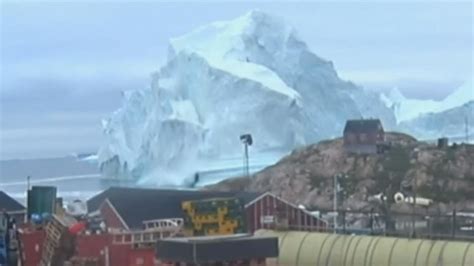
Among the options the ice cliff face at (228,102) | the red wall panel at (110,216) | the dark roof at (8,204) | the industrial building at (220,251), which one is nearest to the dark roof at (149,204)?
the red wall panel at (110,216)

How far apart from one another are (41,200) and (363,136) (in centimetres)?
2689

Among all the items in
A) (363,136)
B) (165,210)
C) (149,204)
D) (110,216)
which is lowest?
(110,216)

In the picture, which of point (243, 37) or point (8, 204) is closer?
point (8, 204)

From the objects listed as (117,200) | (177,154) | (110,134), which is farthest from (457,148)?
(117,200)

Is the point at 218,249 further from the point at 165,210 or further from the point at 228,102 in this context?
the point at 228,102

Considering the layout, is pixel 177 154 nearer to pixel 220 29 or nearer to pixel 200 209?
pixel 220 29

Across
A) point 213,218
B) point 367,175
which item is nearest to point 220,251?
point 213,218

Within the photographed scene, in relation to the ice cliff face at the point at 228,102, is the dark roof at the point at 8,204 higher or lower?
lower

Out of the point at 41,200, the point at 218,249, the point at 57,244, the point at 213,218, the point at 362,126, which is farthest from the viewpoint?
the point at 362,126

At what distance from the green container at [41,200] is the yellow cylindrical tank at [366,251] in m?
4.82

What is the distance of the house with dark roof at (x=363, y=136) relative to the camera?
4672cm

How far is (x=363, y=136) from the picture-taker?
46875 millimetres

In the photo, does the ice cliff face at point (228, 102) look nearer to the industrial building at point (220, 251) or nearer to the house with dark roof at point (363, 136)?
the house with dark roof at point (363, 136)

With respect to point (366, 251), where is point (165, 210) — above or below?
above
